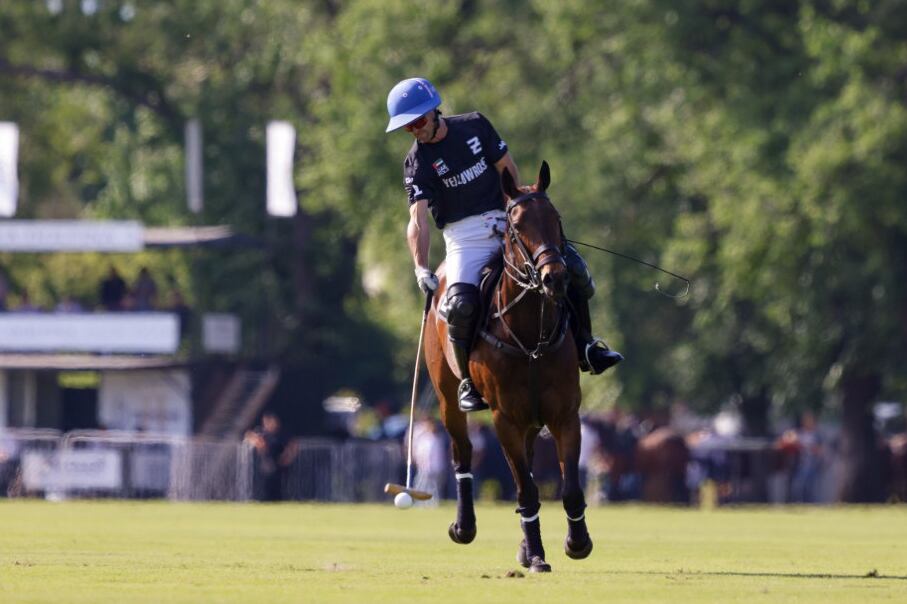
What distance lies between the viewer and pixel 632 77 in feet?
143

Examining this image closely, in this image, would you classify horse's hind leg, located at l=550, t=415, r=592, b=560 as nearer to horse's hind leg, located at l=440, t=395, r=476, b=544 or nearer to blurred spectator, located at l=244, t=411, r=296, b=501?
horse's hind leg, located at l=440, t=395, r=476, b=544

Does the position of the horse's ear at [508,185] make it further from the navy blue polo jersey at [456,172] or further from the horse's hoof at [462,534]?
the horse's hoof at [462,534]

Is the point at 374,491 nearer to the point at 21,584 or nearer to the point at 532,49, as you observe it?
the point at 532,49

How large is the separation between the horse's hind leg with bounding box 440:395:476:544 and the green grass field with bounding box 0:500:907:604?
0.81 feet

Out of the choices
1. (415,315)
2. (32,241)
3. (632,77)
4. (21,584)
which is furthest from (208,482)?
(21,584)

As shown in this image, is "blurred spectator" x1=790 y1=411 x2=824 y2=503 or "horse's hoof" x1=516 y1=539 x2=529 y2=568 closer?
"horse's hoof" x1=516 y1=539 x2=529 y2=568

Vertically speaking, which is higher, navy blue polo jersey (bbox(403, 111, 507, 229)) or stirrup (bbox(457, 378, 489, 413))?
navy blue polo jersey (bbox(403, 111, 507, 229))

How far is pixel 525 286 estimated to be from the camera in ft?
44.0

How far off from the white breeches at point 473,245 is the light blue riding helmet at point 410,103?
0.83m

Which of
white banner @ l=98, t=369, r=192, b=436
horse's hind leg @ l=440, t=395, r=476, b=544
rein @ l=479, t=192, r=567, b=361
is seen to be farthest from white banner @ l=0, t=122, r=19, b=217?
rein @ l=479, t=192, r=567, b=361

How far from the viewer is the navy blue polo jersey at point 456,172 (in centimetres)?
1448

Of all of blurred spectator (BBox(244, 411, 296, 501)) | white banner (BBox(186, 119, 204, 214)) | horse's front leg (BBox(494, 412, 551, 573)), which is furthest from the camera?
white banner (BBox(186, 119, 204, 214))

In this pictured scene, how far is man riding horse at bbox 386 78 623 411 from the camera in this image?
1422cm

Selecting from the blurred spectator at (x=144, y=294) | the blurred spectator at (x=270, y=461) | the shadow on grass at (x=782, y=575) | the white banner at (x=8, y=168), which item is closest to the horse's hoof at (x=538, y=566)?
the shadow on grass at (x=782, y=575)
